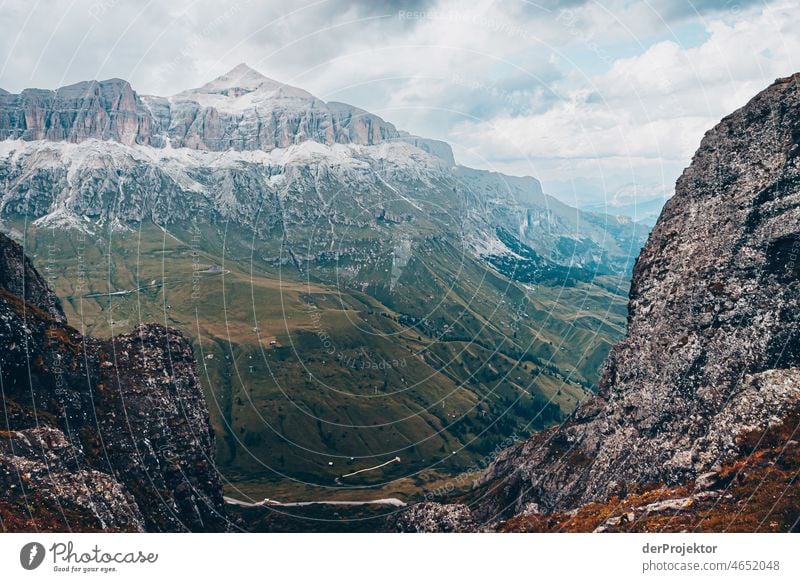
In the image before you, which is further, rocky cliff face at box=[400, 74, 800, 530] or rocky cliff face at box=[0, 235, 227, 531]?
rocky cliff face at box=[400, 74, 800, 530]

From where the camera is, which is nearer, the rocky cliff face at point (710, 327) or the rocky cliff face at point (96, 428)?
the rocky cliff face at point (96, 428)

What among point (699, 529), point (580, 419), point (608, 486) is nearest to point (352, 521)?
point (580, 419)

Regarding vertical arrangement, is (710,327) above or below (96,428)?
above

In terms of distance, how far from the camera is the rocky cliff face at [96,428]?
6400 cm

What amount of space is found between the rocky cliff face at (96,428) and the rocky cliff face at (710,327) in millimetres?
41507

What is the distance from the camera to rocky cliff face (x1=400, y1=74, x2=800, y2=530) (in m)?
68.9

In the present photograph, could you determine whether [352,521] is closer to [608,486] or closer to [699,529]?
[608,486]

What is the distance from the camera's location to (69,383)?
90812mm

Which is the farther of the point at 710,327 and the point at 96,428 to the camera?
the point at 96,428

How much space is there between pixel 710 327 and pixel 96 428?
88.3 meters

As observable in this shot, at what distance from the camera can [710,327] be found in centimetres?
8400

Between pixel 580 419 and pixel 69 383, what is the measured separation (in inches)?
3689

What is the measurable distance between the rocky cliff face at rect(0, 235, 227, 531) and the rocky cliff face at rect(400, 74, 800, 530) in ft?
136
